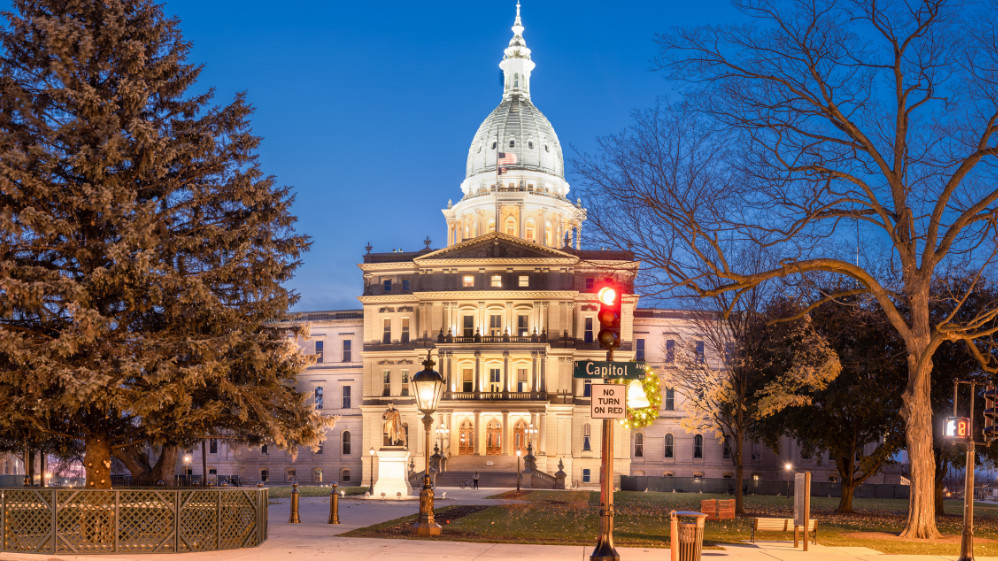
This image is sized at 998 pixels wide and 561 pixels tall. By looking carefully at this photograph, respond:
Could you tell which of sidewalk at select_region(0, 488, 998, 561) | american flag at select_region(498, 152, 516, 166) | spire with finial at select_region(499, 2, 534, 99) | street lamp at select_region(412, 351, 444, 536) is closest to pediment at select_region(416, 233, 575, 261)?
american flag at select_region(498, 152, 516, 166)

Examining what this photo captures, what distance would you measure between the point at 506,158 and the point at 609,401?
95.4m

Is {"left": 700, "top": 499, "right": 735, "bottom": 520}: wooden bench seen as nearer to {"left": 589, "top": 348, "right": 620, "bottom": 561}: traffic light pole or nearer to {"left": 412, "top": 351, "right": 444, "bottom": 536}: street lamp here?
{"left": 412, "top": 351, "right": 444, "bottom": 536}: street lamp

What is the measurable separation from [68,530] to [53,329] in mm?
3938

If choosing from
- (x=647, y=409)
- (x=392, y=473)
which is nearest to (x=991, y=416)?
(x=392, y=473)

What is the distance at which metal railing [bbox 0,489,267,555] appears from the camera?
18156mm

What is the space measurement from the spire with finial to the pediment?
4278cm

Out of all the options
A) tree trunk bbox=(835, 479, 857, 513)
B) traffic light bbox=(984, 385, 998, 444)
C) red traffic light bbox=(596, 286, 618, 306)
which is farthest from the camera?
tree trunk bbox=(835, 479, 857, 513)

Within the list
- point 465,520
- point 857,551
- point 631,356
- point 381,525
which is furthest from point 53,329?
point 631,356

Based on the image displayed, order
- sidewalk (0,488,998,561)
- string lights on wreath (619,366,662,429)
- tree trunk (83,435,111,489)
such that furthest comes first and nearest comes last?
1. string lights on wreath (619,366,662,429)
2. tree trunk (83,435,111,489)
3. sidewalk (0,488,998,561)

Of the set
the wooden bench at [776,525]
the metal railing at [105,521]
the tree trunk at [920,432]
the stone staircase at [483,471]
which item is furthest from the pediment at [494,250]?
the metal railing at [105,521]

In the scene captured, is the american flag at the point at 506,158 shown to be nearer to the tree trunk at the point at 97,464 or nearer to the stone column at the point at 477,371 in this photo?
the stone column at the point at 477,371

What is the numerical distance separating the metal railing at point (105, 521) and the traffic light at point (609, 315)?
8444 millimetres

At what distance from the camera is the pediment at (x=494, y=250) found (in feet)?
294

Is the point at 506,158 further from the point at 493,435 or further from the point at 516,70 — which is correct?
the point at 493,435
